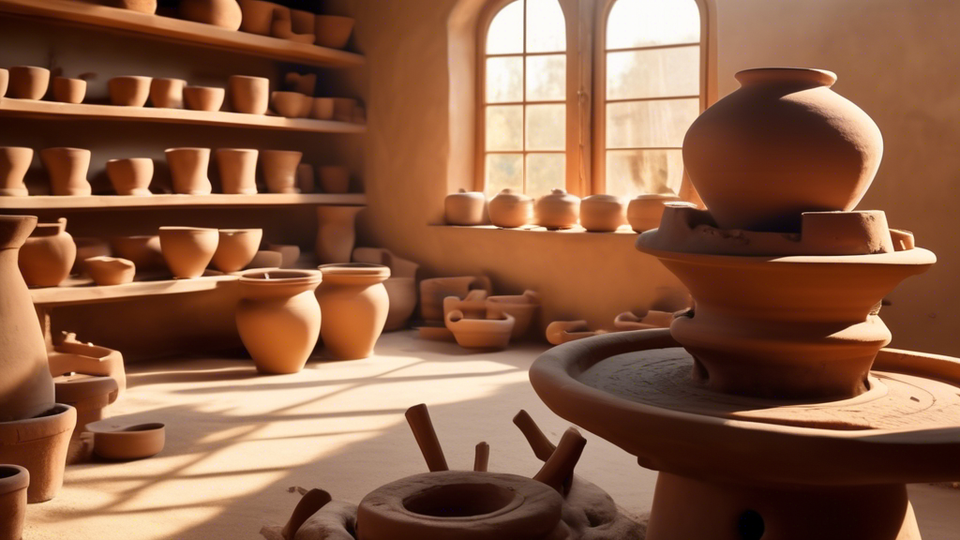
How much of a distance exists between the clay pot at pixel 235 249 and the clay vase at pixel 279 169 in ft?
2.34

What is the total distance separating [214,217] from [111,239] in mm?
1016

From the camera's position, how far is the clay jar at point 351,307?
496 cm

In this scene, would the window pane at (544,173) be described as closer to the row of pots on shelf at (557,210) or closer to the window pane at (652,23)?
the row of pots on shelf at (557,210)

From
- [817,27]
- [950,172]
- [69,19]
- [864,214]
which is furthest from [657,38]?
[864,214]

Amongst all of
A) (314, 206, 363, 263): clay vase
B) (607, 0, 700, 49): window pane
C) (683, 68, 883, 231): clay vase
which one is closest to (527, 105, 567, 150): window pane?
(607, 0, 700, 49): window pane

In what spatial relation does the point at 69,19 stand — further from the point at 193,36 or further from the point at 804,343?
the point at 804,343

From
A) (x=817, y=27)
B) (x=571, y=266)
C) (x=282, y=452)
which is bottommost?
(x=282, y=452)

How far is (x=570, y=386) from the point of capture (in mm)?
1583

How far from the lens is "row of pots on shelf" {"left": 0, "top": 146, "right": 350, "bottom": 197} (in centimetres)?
435

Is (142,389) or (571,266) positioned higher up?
(571,266)

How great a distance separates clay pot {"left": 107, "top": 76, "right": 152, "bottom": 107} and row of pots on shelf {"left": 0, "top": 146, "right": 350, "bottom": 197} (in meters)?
0.34

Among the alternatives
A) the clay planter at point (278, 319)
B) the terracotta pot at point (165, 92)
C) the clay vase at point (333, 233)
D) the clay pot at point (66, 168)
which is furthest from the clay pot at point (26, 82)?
the clay vase at point (333, 233)

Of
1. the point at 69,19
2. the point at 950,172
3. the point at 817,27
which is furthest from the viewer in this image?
the point at 69,19

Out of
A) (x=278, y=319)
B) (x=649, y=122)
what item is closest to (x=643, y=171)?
(x=649, y=122)
